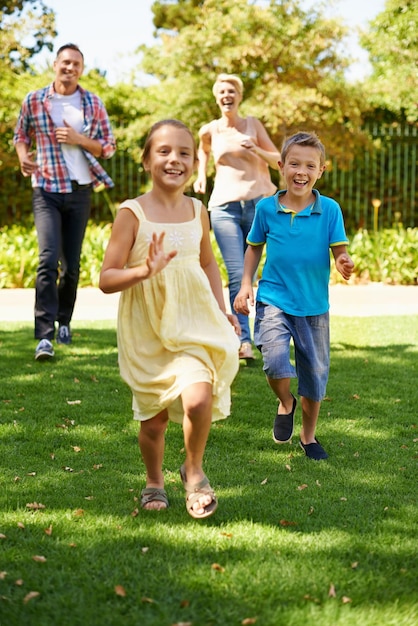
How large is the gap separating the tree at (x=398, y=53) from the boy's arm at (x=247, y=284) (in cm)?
1188

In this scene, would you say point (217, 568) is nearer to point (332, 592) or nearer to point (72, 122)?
point (332, 592)

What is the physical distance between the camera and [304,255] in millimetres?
4367

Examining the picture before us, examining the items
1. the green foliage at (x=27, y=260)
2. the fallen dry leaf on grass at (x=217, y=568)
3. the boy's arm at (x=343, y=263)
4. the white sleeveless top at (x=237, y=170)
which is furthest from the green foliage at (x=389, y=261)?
the fallen dry leaf on grass at (x=217, y=568)

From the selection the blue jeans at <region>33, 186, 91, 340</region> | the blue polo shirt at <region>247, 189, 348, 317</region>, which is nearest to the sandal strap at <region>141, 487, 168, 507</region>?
the blue polo shirt at <region>247, 189, 348, 317</region>

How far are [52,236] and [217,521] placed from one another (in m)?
3.76

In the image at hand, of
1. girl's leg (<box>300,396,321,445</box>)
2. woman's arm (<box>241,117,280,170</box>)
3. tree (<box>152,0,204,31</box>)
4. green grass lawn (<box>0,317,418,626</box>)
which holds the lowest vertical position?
green grass lawn (<box>0,317,418,626</box>)

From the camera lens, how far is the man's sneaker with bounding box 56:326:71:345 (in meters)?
7.36

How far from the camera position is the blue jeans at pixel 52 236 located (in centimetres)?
665

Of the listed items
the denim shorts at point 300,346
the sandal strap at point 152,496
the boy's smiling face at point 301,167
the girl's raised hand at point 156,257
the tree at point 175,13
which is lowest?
the sandal strap at point 152,496

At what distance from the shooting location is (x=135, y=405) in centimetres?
343

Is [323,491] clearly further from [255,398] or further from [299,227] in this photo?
[255,398]

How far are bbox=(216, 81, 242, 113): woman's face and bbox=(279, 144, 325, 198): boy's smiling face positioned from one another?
2600 mm

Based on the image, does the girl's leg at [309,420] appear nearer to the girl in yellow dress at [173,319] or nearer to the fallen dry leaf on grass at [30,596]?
the girl in yellow dress at [173,319]

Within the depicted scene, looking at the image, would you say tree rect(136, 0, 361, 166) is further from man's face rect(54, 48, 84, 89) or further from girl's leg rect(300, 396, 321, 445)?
girl's leg rect(300, 396, 321, 445)
